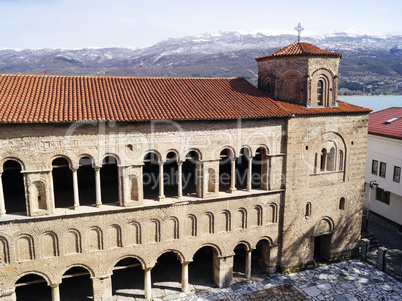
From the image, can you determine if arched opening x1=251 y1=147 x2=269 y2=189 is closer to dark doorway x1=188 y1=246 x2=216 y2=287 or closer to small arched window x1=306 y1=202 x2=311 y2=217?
small arched window x1=306 y1=202 x2=311 y2=217

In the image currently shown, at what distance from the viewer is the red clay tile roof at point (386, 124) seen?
24.8 metres

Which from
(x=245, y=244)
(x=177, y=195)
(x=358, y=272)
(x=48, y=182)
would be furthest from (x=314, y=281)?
(x=48, y=182)

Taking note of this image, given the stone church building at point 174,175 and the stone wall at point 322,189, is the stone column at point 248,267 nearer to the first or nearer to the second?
the stone church building at point 174,175

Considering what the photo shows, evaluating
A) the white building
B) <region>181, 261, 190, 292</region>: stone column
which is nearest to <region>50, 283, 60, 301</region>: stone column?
<region>181, 261, 190, 292</region>: stone column

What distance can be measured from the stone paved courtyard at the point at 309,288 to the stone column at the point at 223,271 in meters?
0.36

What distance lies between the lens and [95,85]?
1689 centimetres

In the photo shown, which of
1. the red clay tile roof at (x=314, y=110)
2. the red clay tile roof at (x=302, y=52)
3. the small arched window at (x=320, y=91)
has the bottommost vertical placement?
the red clay tile roof at (x=314, y=110)

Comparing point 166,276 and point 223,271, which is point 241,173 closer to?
point 223,271

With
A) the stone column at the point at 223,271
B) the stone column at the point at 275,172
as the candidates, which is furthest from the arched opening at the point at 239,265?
the stone column at the point at 275,172

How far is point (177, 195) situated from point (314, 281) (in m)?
9.03

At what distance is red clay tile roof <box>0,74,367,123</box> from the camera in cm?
1405

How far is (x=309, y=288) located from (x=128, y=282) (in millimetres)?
9692

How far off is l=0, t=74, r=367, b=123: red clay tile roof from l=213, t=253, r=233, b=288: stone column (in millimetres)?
7590

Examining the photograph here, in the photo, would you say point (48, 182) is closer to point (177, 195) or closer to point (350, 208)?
point (177, 195)
